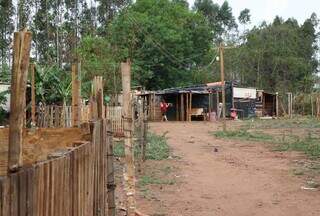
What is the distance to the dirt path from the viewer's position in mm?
9195

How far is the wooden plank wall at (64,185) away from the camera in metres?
2.48

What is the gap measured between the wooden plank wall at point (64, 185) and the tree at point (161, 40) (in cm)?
3905

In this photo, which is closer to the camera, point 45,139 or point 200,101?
point 45,139

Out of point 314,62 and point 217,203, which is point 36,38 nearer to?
point 314,62

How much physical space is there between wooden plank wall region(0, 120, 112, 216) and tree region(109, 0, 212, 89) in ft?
128

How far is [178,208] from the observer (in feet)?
30.5

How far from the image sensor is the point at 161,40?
50.8 metres

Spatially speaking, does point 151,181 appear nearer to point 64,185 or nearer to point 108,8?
point 64,185

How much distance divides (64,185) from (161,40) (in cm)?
4764

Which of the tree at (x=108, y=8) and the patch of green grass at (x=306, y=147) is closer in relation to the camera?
the patch of green grass at (x=306, y=147)

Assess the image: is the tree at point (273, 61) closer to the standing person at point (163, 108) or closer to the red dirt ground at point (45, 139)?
the standing person at point (163, 108)

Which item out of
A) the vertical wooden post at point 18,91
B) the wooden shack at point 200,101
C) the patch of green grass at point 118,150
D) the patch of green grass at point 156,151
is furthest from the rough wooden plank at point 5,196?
the wooden shack at point 200,101

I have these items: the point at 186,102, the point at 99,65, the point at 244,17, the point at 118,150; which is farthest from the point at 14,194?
the point at 244,17

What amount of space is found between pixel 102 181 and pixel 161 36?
1793 inches
